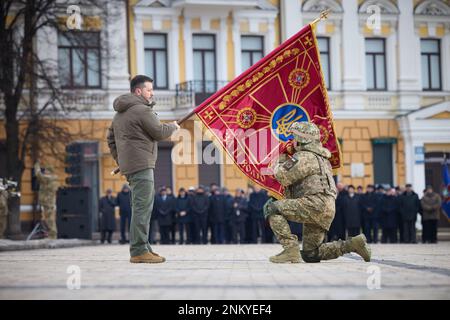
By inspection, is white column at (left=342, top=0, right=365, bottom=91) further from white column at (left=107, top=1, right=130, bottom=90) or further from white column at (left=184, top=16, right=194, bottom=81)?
white column at (left=107, top=1, right=130, bottom=90)

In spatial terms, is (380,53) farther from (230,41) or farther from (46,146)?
(46,146)

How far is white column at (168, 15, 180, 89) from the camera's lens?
33766 mm

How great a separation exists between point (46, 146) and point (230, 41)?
9.07 meters

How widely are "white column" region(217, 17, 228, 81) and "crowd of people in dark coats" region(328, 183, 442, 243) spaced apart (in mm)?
8760

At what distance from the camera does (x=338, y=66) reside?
116 ft

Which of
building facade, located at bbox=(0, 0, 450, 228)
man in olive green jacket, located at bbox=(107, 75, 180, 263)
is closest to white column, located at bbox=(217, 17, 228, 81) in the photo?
building facade, located at bbox=(0, 0, 450, 228)

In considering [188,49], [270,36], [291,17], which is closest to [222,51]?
[188,49]

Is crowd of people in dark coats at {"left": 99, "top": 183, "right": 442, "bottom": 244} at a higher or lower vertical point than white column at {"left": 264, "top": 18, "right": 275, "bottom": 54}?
lower

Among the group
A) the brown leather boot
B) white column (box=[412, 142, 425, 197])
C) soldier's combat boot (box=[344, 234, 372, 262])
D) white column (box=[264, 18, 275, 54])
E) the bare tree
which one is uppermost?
white column (box=[264, 18, 275, 54])

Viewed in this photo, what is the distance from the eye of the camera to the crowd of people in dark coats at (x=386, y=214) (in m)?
26.4

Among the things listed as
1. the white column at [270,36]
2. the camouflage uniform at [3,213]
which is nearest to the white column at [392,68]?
the white column at [270,36]

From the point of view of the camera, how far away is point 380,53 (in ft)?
117

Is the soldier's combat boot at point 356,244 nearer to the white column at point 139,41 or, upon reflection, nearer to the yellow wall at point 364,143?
the white column at point 139,41
